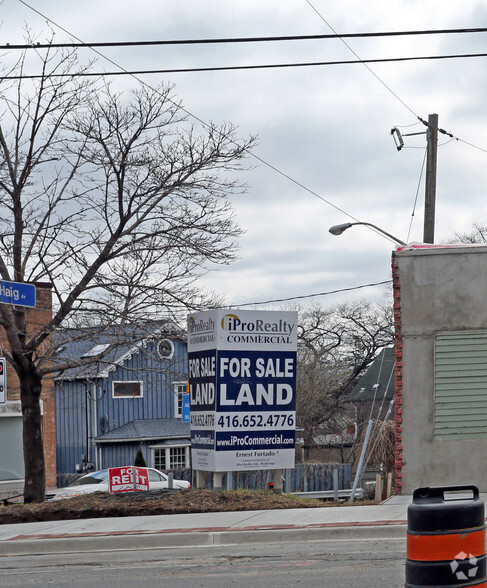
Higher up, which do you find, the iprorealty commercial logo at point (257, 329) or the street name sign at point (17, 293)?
the street name sign at point (17, 293)

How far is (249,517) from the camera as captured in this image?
12.2 meters

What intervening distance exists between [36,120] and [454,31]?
29.4ft

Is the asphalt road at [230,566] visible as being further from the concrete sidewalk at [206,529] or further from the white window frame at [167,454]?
the white window frame at [167,454]

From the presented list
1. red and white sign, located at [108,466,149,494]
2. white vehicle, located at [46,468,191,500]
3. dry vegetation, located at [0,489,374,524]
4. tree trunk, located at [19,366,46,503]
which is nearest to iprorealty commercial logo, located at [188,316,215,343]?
dry vegetation, located at [0,489,374,524]

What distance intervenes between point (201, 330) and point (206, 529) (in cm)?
398

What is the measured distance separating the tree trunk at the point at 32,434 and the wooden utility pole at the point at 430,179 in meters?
8.73

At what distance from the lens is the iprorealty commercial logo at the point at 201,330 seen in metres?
14.1

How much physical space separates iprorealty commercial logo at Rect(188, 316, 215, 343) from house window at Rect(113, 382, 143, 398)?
2359 cm

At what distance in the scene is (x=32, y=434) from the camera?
57.5 feet

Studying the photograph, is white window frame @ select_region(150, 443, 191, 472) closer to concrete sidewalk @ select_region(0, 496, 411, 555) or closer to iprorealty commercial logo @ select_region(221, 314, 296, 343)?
iprorealty commercial logo @ select_region(221, 314, 296, 343)

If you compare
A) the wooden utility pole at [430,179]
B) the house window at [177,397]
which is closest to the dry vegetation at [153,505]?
the wooden utility pole at [430,179]

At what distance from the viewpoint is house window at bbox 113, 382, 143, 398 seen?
37.9 meters

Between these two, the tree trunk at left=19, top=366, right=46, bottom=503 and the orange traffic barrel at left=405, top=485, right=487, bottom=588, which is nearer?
the orange traffic barrel at left=405, top=485, right=487, bottom=588

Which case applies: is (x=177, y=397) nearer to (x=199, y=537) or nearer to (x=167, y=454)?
(x=167, y=454)
